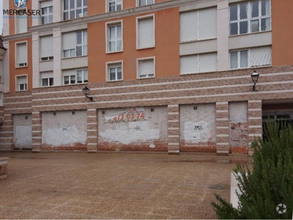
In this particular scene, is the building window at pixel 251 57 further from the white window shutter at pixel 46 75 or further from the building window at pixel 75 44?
the white window shutter at pixel 46 75

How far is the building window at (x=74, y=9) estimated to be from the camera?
1889cm

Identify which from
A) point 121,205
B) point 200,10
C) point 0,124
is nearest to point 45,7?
point 0,124

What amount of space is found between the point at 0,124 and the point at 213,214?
21535 millimetres

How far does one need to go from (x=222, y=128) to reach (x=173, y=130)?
9.14 feet

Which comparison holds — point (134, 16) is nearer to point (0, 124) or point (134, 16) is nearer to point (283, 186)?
point (0, 124)

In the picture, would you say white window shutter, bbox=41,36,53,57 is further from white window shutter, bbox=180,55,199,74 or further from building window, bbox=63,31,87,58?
white window shutter, bbox=180,55,199,74

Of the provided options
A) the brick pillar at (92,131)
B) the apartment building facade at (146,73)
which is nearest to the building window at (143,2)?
the apartment building facade at (146,73)

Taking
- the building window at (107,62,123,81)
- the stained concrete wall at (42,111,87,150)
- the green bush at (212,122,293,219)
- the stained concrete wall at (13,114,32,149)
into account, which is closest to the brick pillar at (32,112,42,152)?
the stained concrete wall at (42,111,87,150)

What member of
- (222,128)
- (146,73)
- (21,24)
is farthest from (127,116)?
(21,24)

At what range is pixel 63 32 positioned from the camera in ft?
62.8

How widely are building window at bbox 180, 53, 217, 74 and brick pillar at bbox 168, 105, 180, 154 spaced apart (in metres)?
2.33

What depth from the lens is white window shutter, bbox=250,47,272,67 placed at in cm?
1422

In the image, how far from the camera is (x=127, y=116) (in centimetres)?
1709

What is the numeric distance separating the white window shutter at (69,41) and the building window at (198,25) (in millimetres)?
7715
